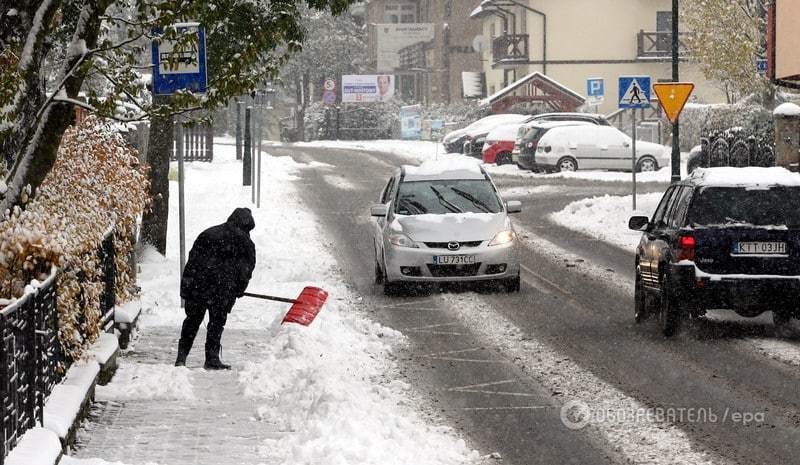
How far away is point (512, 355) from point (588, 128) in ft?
96.0

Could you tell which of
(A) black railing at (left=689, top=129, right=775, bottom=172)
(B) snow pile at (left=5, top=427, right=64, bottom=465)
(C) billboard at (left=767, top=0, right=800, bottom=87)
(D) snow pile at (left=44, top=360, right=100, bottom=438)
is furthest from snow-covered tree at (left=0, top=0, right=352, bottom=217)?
(A) black railing at (left=689, top=129, right=775, bottom=172)

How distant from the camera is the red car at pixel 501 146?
152ft

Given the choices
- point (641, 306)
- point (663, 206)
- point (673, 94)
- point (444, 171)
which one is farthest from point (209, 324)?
point (673, 94)

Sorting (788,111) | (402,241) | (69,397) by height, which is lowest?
(69,397)

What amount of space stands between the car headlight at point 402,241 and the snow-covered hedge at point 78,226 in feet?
12.5

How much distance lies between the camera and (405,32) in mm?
87500

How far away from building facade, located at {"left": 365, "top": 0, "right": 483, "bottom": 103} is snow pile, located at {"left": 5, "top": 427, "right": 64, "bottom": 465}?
6789 cm

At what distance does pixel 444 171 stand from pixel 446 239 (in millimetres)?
1819

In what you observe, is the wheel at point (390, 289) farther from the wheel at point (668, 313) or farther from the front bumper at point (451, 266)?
the wheel at point (668, 313)

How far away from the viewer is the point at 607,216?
28.4 metres

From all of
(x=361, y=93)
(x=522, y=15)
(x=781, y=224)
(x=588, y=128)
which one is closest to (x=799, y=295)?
(x=781, y=224)

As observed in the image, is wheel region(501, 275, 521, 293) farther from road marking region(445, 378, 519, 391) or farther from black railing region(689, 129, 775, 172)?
black railing region(689, 129, 775, 172)

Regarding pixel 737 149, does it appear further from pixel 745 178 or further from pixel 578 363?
pixel 578 363

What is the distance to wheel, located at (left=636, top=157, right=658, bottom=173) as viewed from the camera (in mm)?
42281
